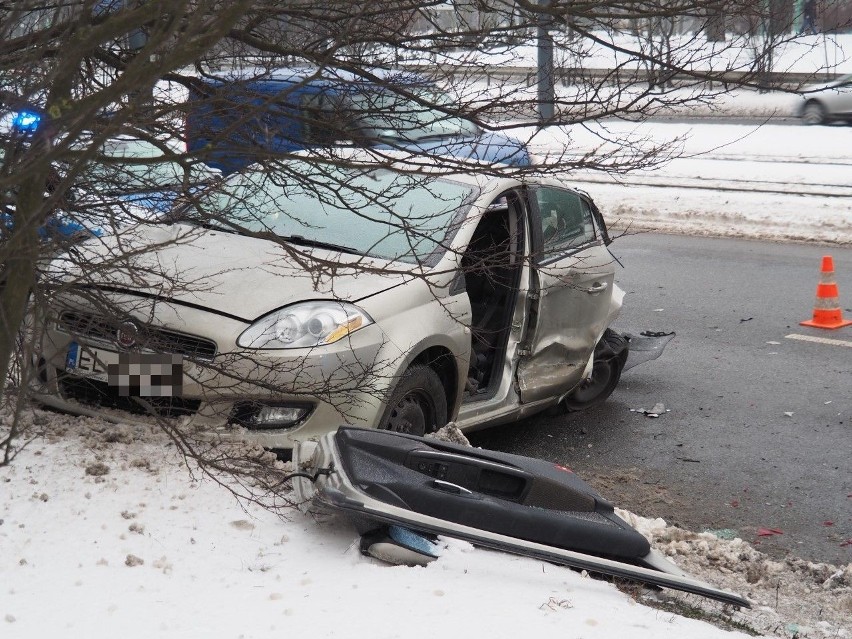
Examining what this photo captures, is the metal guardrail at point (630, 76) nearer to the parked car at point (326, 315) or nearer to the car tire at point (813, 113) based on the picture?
the parked car at point (326, 315)

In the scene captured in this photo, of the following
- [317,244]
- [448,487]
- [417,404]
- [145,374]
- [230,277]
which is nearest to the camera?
[448,487]

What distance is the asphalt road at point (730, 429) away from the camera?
18.9 feet

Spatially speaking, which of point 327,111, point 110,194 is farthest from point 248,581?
point 327,111

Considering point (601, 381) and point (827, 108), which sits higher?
point (827, 108)

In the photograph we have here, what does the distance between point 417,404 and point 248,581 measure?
6.29 feet

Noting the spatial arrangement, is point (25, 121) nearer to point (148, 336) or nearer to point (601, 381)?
point (148, 336)

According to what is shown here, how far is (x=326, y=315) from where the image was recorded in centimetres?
495

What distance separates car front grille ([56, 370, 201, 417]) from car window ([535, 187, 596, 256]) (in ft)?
8.09

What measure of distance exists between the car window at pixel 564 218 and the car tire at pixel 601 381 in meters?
0.89

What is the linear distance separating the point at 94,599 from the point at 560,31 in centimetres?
300

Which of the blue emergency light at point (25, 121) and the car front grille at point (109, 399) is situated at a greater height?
the blue emergency light at point (25, 121)

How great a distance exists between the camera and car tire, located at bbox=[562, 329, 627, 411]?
7.31 m

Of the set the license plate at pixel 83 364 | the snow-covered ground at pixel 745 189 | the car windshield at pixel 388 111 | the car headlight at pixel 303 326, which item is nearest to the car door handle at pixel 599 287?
the car headlight at pixel 303 326

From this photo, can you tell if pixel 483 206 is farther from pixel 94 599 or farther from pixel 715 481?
pixel 94 599
